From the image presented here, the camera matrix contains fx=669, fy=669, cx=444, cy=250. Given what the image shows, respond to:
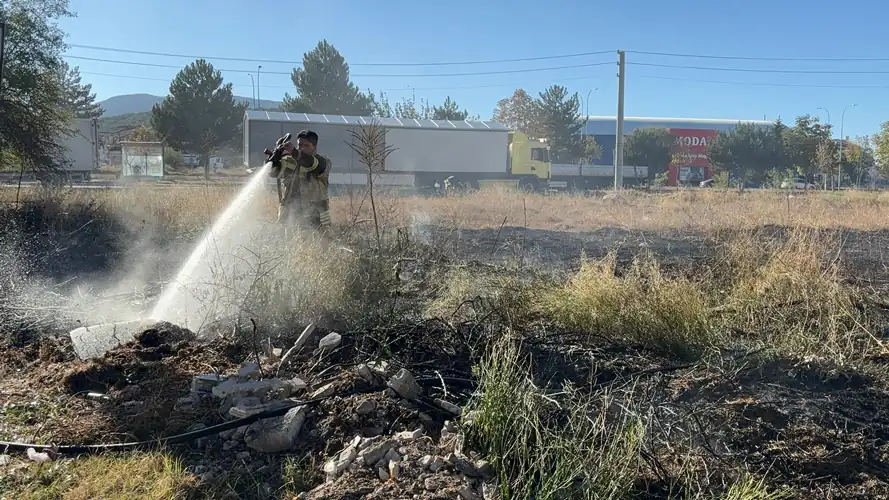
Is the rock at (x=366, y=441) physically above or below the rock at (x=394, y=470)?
above

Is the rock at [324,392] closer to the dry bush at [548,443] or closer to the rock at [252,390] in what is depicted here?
the rock at [252,390]

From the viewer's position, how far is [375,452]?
3.03 m

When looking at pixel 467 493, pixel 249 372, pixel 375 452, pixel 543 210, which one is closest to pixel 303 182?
pixel 249 372

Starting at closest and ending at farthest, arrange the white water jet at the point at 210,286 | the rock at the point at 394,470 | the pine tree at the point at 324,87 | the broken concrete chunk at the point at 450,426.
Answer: the rock at the point at 394,470 < the broken concrete chunk at the point at 450,426 < the white water jet at the point at 210,286 < the pine tree at the point at 324,87

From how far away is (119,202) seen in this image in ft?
38.3

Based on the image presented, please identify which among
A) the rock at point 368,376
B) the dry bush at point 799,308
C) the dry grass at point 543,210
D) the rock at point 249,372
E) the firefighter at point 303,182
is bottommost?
the rock at point 249,372

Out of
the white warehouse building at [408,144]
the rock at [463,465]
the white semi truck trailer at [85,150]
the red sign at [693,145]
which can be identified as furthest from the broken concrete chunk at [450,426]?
the red sign at [693,145]

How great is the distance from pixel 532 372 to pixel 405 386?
84cm

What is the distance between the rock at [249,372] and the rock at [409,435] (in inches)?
44.9

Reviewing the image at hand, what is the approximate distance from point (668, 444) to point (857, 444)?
3.33ft

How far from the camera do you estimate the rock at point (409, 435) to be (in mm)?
3158

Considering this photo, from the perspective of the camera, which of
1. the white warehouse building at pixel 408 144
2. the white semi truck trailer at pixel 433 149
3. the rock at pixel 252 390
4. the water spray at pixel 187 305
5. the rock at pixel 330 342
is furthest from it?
the white semi truck trailer at pixel 433 149

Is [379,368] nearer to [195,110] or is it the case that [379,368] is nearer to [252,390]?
[252,390]

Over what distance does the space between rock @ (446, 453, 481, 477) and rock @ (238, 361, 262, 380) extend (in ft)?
4.91
